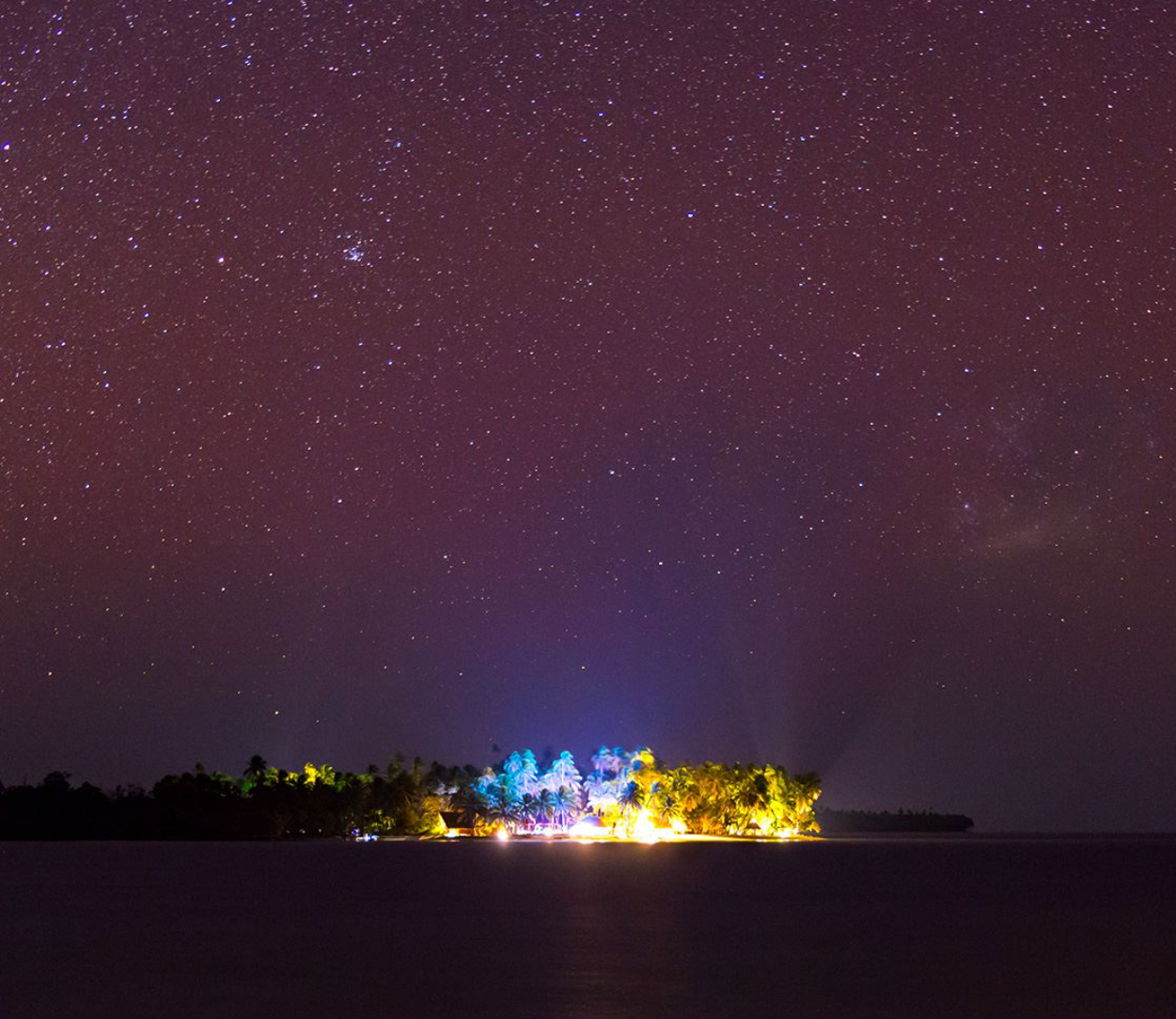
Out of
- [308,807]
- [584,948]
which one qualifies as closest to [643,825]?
[308,807]

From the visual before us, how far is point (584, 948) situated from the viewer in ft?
99.2

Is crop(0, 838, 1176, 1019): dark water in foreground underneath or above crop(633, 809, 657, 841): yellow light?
underneath

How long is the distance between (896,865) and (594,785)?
354ft

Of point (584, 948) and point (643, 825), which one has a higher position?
point (643, 825)

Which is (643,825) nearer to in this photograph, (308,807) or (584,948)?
(308,807)

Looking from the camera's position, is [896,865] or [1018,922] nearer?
[1018,922]

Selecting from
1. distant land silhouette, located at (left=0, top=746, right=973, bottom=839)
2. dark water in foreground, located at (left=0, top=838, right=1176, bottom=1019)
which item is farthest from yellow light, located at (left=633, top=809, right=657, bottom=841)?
dark water in foreground, located at (left=0, top=838, right=1176, bottom=1019)

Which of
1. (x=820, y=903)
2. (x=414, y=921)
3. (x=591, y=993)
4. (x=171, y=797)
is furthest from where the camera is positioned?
(x=171, y=797)

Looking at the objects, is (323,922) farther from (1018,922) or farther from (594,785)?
(594,785)

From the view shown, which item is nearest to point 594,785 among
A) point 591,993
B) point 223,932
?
point 223,932

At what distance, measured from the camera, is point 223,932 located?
3509 centimetres

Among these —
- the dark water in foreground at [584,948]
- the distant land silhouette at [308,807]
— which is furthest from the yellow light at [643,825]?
the dark water in foreground at [584,948]

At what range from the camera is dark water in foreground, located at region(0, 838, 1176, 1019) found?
21734mm

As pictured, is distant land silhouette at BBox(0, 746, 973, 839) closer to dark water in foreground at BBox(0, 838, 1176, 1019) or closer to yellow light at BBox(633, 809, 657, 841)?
yellow light at BBox(633, 809, 657, 841)
